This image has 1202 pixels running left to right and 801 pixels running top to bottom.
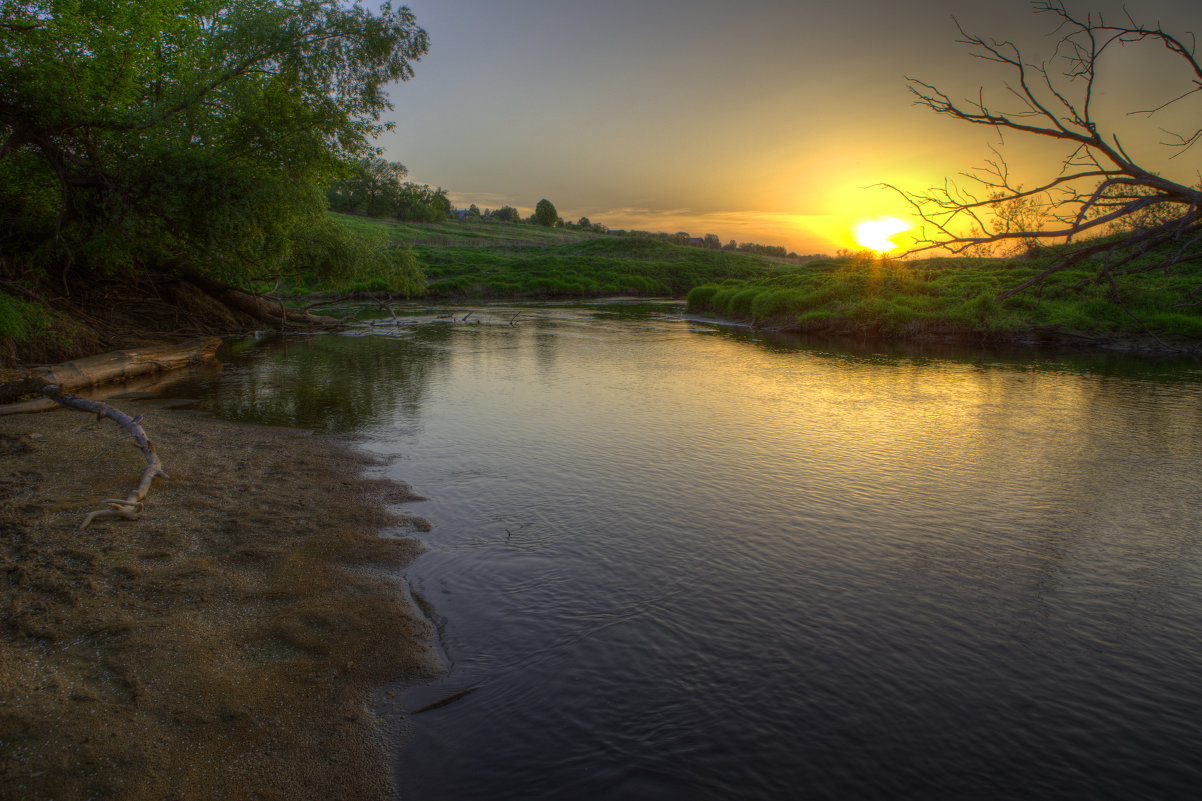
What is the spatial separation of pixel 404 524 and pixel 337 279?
20.5m

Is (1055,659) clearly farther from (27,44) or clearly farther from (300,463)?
(27,44)

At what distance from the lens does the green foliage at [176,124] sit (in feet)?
47.9

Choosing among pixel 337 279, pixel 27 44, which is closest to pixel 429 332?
pixel 337 279

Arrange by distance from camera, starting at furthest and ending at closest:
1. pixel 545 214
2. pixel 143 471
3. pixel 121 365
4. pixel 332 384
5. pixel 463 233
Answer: pixel 545 214
pixel 463 233
pixel 332 384
pixel 121 365
pixel 143 471

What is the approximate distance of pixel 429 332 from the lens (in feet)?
93.6

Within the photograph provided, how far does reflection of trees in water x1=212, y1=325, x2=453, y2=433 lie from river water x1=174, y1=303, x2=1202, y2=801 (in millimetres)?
191

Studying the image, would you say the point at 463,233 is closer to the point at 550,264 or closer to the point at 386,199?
the point at 386,199

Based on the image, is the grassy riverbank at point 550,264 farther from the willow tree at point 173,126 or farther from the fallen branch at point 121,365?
the fallen branch at point 121,365

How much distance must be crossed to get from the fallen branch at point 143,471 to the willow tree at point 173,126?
397 inches

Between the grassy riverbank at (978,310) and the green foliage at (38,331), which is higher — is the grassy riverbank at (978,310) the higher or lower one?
the higher one

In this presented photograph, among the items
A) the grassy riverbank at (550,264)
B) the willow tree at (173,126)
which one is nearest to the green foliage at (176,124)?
the willow tree at (173,126)

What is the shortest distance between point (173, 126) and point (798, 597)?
18.5 meters

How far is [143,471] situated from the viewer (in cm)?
772

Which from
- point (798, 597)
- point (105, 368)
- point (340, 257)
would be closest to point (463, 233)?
point (340, 257)
